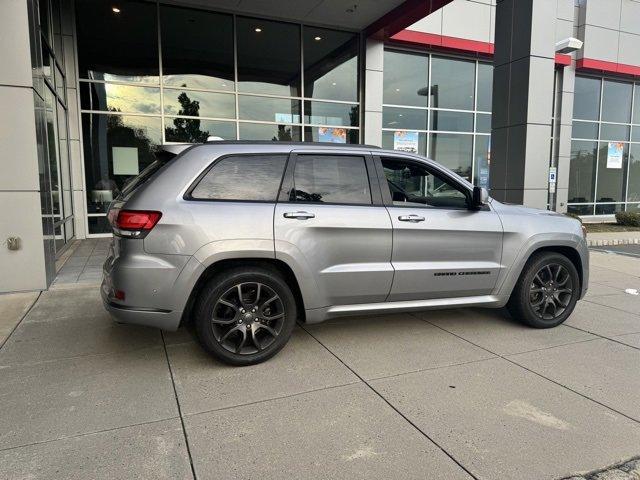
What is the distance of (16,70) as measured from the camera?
6.09 m

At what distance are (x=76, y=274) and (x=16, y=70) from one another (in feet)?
9.94

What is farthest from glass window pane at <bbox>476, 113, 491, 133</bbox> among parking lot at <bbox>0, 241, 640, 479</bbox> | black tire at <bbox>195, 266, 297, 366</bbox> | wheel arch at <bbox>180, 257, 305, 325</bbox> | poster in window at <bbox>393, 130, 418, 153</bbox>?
black tire at <bbox>195, 266, 297, 366</bbox>

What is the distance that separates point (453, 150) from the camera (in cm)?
1585

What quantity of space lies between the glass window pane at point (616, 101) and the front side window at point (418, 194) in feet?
57.2

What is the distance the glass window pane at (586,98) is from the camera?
1786 cm

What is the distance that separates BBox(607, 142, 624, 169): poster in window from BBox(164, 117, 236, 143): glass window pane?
15638 mm

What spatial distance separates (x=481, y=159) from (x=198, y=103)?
985cm

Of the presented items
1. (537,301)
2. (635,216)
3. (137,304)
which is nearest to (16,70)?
(137,304)

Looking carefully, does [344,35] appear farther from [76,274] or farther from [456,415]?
[456,415]

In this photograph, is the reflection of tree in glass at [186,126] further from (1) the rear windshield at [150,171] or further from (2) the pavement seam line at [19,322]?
(1) the rear windshield at [150,171]

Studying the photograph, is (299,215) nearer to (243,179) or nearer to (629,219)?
(243,179)

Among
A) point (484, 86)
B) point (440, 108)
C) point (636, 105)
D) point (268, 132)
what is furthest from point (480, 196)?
point (636, 105)

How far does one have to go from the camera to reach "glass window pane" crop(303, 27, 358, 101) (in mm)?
13148

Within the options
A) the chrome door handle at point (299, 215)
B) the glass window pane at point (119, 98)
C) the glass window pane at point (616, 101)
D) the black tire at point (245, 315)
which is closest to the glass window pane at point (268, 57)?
the glass window pane at point (119, 98)
